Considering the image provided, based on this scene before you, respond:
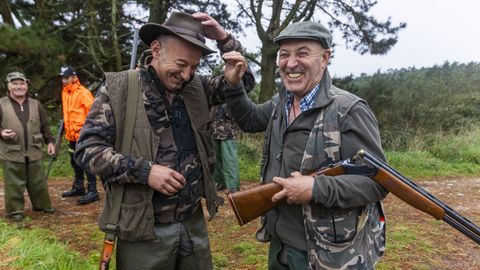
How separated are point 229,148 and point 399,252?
321 centimetres

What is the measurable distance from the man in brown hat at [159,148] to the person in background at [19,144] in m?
4.25

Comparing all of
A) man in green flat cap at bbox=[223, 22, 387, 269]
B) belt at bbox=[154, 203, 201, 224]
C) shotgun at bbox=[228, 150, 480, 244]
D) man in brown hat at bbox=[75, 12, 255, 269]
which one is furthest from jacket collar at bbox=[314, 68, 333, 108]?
belt at bbox=[154, 203, 201, 224]

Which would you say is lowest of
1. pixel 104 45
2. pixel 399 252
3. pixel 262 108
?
pixel 399 252

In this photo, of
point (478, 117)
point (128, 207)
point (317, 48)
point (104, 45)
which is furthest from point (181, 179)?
point (478, 117)

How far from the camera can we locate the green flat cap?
2.22 metres

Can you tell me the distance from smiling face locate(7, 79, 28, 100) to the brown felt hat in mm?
4264

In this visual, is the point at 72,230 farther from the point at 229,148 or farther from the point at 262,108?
the point at 262,108

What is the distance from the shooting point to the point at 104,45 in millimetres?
12016

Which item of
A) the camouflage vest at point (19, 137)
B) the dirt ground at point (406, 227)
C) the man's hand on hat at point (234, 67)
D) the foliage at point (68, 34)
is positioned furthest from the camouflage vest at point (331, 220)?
the foliage at point (68, 34)

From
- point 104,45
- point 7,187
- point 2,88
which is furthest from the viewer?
point 104,45

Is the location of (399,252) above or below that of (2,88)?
below

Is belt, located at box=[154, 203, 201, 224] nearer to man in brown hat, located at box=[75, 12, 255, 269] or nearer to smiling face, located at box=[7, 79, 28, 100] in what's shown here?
man in brown hat, located at box=[75, 12, 255, 269]

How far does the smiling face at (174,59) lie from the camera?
2326 mm

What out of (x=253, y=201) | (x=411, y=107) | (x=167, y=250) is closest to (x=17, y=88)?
(x=167, y=250)
